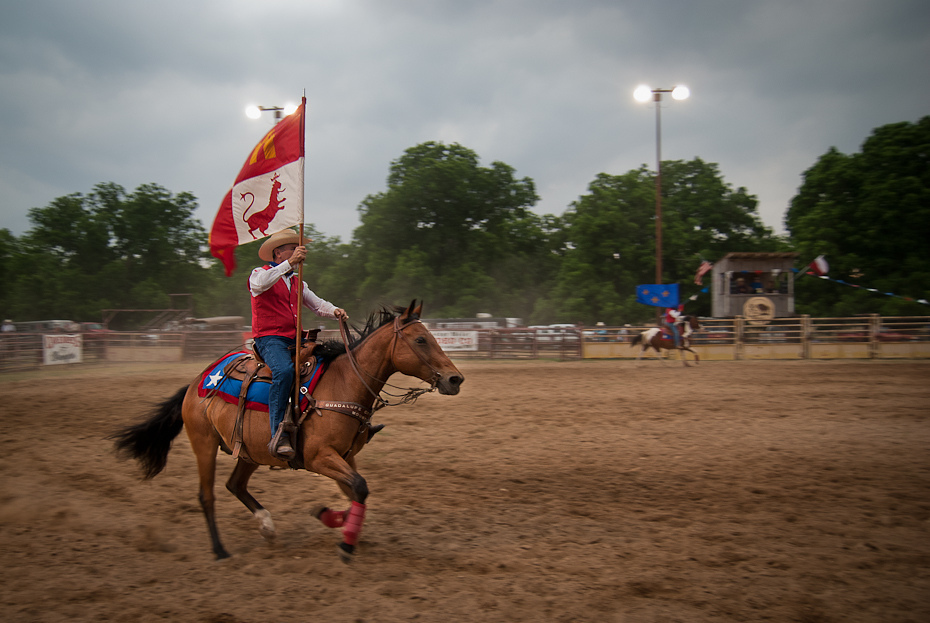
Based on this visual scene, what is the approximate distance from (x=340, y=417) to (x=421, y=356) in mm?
758

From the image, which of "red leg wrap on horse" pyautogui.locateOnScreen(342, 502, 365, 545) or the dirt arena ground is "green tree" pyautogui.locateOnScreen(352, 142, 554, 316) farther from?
"red leg wrap on horse" pyautogui.locateOnScreen(342, 502, 365, 545)

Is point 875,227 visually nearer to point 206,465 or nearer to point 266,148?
point 266,148

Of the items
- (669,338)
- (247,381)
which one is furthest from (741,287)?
(247,381)

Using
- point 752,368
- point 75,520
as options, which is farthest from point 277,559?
point 752,368

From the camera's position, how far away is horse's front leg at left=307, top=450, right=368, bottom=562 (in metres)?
4.04

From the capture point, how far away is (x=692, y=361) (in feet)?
67.0

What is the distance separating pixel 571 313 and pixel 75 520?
1179 inches

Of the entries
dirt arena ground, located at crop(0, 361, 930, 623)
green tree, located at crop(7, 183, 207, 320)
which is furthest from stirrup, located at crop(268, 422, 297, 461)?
green tree, located at crop(7, 183, 207, 320)

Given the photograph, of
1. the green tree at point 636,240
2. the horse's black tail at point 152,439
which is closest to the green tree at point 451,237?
the green tree at point 636,240

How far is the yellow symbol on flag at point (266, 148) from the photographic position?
15.9 feet

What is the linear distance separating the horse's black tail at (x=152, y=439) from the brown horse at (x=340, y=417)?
3 cm

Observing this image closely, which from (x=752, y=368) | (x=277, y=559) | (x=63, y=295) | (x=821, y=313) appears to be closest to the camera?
(x=277, y=559)

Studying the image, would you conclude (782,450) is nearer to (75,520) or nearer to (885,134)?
(75,520)

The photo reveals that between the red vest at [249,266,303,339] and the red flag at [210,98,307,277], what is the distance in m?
0.44
